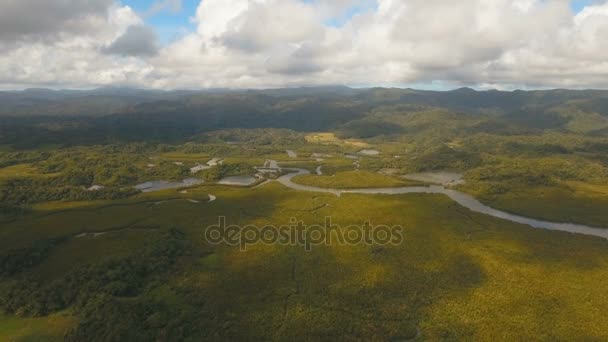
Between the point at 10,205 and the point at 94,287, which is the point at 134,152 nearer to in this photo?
the point at 10,205

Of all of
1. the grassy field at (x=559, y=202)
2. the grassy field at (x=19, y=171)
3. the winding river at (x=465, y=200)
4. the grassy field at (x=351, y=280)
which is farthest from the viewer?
the grassy field at (x=19, y=171)

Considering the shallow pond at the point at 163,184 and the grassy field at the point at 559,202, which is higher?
the grassy field at the point at 559,202

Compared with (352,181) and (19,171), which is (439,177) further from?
(19,171)

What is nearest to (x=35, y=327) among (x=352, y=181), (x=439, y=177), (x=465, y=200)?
(x=352, y=181)

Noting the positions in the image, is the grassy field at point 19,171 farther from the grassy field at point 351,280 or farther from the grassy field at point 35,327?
the grassy field at point 35,327

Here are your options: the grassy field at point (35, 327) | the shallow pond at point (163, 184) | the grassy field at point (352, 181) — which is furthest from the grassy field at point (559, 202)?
the grassy field at point (35, 327)

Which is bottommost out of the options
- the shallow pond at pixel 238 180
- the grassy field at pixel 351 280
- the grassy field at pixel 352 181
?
the shallow pond at pixel 238 180

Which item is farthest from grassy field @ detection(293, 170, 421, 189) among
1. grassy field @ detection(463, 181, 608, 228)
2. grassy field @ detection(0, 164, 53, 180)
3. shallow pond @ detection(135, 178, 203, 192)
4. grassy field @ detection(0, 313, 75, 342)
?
grassy field @ detection(0, 164, 53, 180)
